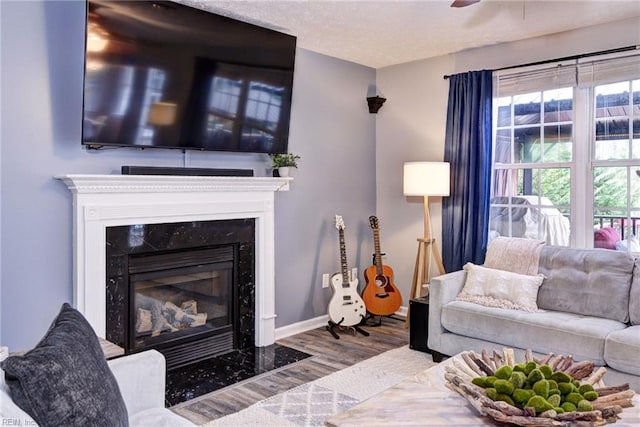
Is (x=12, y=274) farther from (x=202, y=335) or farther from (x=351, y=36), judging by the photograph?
(x=351, y=36)

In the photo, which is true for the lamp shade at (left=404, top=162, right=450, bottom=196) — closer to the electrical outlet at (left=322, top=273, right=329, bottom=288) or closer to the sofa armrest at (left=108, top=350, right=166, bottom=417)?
the electrical outlet at (left=322, top=273, right=329, bottom=288)

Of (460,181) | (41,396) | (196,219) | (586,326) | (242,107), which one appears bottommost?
(586,326)

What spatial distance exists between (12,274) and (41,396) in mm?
1784

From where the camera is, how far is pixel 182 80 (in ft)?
10.2

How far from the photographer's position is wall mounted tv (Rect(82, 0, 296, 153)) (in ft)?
9.06

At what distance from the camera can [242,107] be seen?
3.50m

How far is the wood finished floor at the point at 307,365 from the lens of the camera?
9.16 ft

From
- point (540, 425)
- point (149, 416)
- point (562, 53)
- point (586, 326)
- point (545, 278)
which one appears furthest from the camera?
point (562, 53)

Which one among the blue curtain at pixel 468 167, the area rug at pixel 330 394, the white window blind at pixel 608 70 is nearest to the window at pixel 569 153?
the white window blind at pixel 608 70

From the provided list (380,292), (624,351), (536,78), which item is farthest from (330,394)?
(536,78)

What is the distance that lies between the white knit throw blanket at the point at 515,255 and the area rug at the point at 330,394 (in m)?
0.85

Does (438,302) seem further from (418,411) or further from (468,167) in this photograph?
(418,411)

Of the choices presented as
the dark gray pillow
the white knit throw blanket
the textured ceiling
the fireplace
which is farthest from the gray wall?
the white knit throw blanket

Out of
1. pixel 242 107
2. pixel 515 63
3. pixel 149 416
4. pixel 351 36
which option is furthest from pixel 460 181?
pixel 149 416
